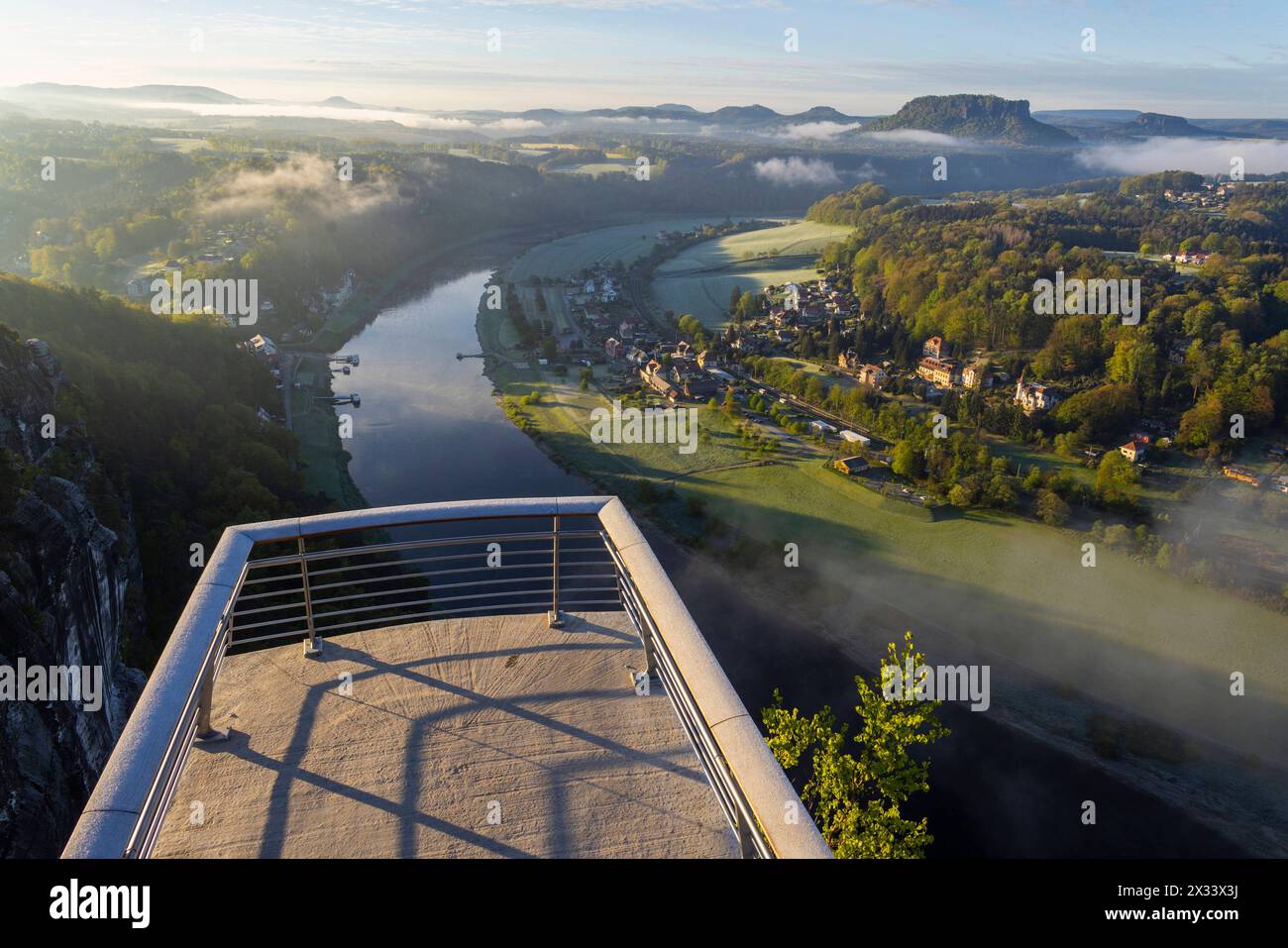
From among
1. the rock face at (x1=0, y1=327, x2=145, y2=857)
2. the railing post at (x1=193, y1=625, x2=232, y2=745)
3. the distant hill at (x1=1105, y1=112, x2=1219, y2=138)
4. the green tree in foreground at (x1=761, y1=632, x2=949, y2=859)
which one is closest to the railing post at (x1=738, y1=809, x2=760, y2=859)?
the railing post at (x1=193, y1=625, x2=232, y2=745)

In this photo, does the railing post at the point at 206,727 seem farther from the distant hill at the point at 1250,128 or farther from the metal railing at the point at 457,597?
the distant hill at the point at 1250,128

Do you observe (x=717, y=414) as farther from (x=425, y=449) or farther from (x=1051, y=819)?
(x=1051, y=819)

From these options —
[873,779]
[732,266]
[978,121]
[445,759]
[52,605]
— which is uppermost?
[978,121]

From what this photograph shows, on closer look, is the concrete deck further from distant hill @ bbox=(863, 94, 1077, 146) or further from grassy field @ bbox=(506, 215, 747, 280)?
distant hill @ bbox=(863, 94, 1077, 146)

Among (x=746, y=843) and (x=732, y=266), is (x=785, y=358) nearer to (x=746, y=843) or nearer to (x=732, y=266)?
→ (x=732, y=266)

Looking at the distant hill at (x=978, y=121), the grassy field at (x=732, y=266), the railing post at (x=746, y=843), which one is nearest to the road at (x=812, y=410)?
the grassy field at (x=732, y=266)

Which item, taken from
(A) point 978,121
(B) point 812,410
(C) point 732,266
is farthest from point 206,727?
(A) point 978,121
